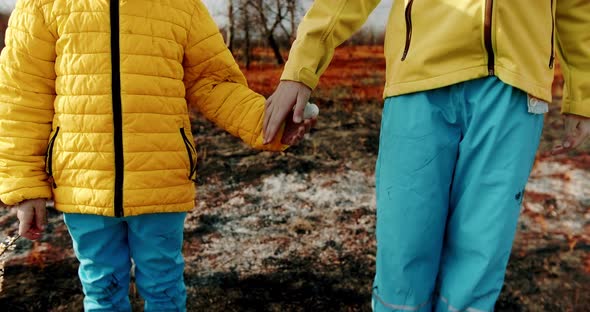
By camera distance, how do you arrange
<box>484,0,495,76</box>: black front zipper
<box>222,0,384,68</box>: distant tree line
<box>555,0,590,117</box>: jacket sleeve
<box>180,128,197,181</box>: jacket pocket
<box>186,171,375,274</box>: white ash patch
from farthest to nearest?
<box>222,0,384,68</box>: distant tree line, <box>186,171,375,274</box>: white ash patch, <box>180,128,197,181</box>: jacket pocket, <box>555,0,590,117</box>: jacket sleeve, <box>484,0,495,76</box>: black front zipper

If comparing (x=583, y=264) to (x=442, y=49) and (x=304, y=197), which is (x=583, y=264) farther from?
(x=442, y=49)

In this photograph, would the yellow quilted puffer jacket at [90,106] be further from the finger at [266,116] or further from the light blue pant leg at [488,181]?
the light blue pant leg at [488,181]

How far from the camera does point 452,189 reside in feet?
4.69

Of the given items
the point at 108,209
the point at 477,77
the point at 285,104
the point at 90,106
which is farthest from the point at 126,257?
the point at 477,77

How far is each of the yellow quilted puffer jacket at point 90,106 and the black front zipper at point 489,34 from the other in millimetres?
901

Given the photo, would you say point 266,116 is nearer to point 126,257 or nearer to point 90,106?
point 90,106

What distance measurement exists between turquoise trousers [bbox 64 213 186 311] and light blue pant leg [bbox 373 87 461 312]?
2.19ft

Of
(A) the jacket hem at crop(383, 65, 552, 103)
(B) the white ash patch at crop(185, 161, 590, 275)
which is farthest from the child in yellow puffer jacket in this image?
(B) the white ash patch at crop(185, 161, 590, 275)

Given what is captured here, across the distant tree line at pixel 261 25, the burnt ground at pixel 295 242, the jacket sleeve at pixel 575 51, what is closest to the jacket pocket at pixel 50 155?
the burnt ground at pixel 295 242

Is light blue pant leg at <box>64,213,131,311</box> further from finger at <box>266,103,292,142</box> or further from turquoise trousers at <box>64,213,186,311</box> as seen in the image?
finger at <box>266,103,292,142</box>

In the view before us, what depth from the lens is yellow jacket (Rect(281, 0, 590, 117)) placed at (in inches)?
51.3

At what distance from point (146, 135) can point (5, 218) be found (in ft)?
5.96

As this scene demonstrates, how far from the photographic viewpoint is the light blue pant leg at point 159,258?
1.63 m

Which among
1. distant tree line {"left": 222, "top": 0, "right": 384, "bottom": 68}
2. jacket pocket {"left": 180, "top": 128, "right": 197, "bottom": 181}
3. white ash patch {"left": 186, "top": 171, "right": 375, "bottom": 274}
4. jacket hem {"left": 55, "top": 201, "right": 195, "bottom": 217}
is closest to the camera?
jacket hem {"left": 55, "top": 201, "right": 195, "bottom": 217}
